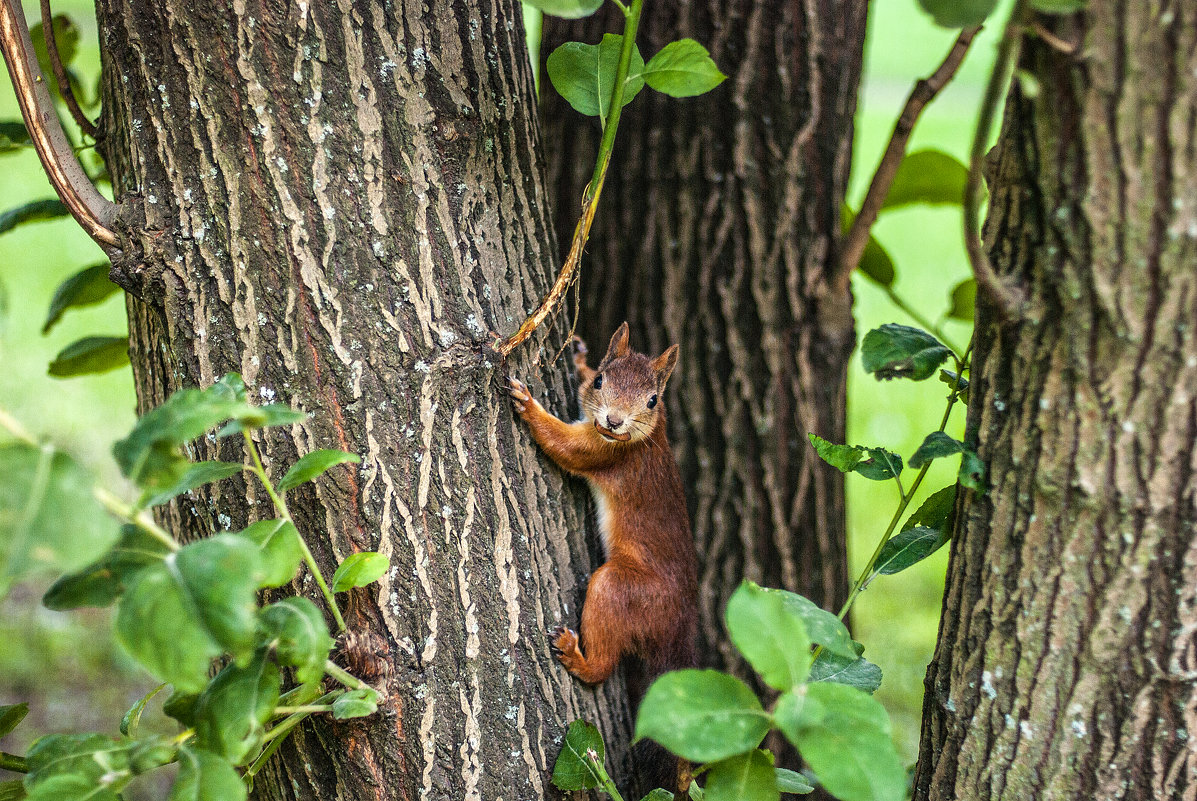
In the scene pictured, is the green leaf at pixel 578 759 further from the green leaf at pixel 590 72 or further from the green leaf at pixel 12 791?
the green leaf at pixel 590 72

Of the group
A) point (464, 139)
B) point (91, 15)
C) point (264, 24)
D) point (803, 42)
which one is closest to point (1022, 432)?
point (464, 139)

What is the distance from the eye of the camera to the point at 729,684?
1295 mm

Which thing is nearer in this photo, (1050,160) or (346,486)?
(1050,160)

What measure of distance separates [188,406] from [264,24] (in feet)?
2.61

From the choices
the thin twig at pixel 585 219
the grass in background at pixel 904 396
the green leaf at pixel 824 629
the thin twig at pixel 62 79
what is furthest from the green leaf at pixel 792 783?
the thin twig at pixel 62 79

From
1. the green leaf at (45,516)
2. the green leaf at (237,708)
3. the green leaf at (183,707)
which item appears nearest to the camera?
the green leaf at (45,516)

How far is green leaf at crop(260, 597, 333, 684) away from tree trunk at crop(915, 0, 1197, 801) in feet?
3.35

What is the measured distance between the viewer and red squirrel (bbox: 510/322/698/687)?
1.99m

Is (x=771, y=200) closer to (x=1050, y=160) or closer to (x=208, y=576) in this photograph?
(x=1050, y=160)

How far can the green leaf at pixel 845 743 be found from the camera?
3.76ft

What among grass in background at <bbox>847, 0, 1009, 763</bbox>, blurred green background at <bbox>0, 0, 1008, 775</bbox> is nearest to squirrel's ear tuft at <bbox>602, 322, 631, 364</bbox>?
grass in background at <bbox>847, 0, 1009, 763</bbox>

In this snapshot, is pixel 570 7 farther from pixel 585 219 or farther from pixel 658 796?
pixel 658 796

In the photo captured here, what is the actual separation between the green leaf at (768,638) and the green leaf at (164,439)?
2.18 feet

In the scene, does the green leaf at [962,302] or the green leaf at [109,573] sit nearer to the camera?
the green leaf at [109,573]
